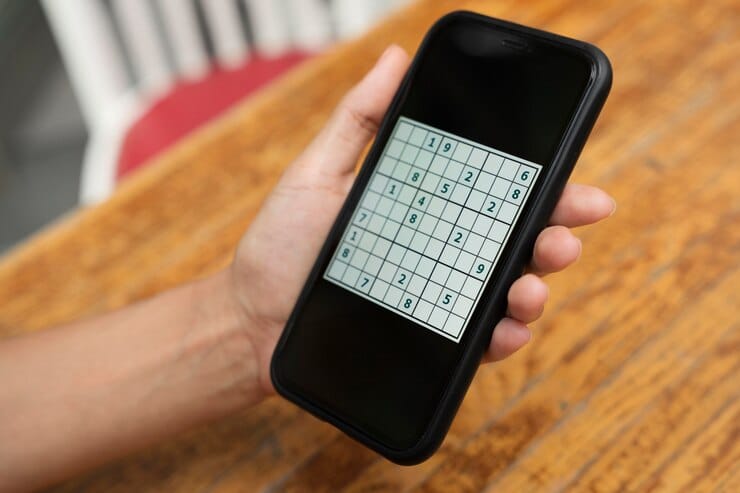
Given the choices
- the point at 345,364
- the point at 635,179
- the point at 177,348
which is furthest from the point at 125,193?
the point at 635,179

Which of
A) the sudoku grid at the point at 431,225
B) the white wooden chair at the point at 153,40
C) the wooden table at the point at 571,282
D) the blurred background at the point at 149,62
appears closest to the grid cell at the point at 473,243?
the sudoku grid at the point at 431,225

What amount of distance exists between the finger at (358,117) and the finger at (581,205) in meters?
0.14

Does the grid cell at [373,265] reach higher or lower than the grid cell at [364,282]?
higher

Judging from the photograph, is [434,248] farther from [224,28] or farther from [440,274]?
[224,28]

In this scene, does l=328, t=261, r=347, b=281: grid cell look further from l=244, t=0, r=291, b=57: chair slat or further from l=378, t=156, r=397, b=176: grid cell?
l=244, t=0, r=291, b=57: chair slat

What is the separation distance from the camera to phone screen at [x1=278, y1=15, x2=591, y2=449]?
1.38 feet

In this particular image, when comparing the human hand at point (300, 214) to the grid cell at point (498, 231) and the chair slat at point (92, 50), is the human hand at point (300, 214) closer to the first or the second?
the grid cell at point (498, 231)

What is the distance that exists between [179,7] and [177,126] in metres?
0.24

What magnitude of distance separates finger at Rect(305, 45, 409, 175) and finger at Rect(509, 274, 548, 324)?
169 millimetres

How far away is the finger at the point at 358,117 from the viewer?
499 millimetres

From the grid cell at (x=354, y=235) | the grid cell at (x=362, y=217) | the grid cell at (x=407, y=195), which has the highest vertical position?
the grid cell at (x=407, y=195)

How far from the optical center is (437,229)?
17.5 inches

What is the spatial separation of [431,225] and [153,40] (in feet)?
2.63

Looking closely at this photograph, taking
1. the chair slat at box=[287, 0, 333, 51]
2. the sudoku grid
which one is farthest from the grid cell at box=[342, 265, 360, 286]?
the chair slat at box=[287, 0, 333, 51]
